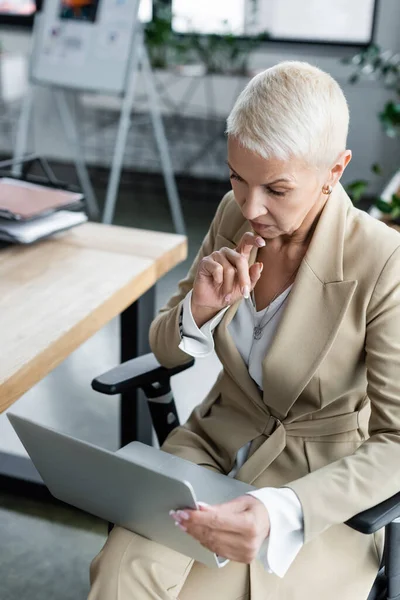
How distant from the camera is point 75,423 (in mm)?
2629

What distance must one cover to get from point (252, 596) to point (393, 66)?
12.8ft

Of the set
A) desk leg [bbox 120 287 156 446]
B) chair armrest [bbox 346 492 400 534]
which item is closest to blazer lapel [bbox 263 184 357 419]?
chair armrest [bbox 346 492 400 534]

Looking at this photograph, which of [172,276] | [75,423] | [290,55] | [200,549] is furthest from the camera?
[290,55]

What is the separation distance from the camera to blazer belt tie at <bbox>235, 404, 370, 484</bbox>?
4.47 ft

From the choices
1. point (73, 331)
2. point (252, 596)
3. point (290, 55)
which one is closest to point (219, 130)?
point (290, 55)

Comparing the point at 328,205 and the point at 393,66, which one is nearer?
the point at 328,205

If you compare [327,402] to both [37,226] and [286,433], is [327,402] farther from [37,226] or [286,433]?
[37,226]

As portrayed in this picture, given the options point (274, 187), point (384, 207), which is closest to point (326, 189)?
point (274, 187)

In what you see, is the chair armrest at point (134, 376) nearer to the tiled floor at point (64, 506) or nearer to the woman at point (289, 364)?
the woman at point (289, 364)

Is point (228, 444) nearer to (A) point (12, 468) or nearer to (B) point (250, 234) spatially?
(B) point (250, 234)

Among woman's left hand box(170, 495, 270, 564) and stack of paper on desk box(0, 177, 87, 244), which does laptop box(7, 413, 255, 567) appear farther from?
stack of paper on desk box(0, 177, 87, 244)

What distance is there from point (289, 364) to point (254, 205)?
0.29 meters

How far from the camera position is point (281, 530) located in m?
1.15

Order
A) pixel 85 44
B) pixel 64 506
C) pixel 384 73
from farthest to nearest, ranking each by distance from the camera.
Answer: pixel 384 73, pixel 85 44, pixel 64 506
